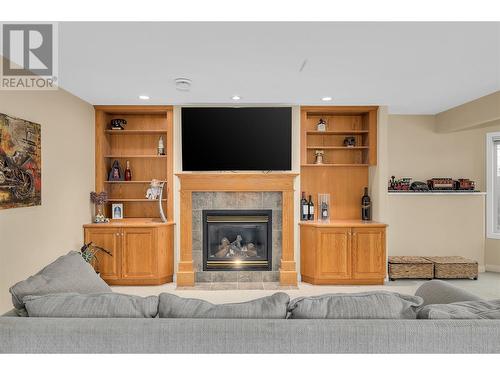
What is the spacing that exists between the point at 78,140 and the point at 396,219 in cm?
462

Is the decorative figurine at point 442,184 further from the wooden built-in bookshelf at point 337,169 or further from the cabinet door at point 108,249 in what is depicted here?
the cabinet door at point 108,249

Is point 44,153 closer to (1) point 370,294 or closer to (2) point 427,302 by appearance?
(1) point 370,294

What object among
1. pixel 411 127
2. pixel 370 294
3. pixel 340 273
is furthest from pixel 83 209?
pixel 411 127

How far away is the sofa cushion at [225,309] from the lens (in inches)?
58.7

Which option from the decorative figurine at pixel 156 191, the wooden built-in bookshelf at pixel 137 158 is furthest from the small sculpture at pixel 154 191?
the wooden built-in bookshelf at pixel 137 158

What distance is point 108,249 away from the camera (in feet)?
13.9

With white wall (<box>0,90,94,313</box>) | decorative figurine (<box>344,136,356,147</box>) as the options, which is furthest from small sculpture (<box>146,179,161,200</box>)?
decorative figurine (<box>344,136,356,147</box>)

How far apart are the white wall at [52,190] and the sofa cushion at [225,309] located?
2058 millimetres

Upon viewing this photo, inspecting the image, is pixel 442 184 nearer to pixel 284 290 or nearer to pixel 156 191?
pixel 284 290

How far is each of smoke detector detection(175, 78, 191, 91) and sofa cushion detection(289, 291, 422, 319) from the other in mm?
2533

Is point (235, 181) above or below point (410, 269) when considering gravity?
above

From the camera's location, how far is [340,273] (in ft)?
14.1

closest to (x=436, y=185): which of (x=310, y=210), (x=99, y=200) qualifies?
(x=310, y=210)

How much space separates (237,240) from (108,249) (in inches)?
67.5
